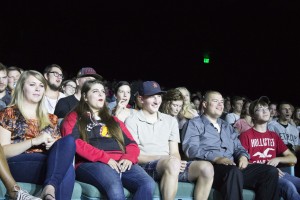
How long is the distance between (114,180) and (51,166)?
0.45 metres

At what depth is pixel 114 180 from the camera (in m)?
2.93

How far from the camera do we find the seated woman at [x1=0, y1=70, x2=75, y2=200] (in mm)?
2738

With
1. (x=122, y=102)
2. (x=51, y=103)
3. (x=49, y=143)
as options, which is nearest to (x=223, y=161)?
(x=122, y=102)

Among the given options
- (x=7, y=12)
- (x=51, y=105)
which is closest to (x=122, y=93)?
(x=51, y=105)

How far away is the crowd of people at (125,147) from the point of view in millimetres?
2838

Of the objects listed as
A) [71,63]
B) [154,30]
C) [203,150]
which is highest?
[154,30]

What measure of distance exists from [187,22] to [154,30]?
0.76 metres

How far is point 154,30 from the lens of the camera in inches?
374

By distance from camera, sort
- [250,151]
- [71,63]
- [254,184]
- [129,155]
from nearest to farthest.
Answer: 1. [129,155]
2. [254,184]
3. [250,151]
4. [71,63]

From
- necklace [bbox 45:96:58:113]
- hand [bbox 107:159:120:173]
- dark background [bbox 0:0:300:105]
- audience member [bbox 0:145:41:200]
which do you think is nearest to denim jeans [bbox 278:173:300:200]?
hand [bbox 107:159:120:173]

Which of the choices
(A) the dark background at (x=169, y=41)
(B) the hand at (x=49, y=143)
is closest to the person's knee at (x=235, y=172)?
(B) the hand at (x=49, y=143)

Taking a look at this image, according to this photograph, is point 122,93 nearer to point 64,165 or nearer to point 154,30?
point 64,165

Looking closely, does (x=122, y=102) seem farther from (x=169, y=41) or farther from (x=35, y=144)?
(x=169, y=41)

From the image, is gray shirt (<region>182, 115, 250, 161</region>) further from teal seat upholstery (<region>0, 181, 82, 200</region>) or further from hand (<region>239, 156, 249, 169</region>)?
teal seat upholstery (<region>0, 181, 82, 200</region>)
